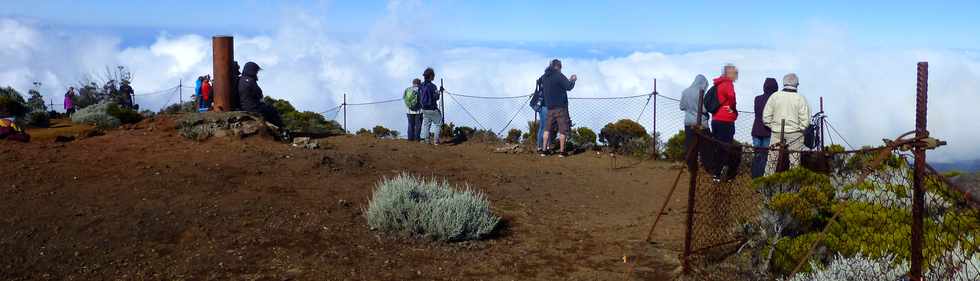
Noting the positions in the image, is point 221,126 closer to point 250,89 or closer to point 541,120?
point 250,89

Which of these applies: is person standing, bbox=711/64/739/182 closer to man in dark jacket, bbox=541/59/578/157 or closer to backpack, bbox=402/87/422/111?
man in dark jacket, bbox=541/59/578/157

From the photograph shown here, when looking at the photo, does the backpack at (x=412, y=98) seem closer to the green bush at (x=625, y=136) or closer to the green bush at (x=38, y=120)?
the green bush at (x=625, y=136)

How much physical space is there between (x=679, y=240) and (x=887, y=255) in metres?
2.30

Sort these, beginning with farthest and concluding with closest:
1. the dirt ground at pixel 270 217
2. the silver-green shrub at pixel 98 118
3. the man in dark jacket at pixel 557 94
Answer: the silver-green shrub at pixel 98 118
the man in dark jacket at pixel 557 94
the dirt ground at pixel 270 217

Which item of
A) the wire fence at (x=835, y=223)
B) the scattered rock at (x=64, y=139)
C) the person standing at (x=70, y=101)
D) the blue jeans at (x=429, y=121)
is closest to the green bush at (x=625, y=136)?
the blue jeans at (x=429, y=121)

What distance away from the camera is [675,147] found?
15.3 metres

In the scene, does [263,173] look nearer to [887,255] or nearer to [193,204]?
[193,204]

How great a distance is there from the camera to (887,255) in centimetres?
Answer: 579

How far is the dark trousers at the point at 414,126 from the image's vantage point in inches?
598

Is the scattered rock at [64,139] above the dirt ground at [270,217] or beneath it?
above

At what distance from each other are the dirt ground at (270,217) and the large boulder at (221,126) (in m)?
0.27

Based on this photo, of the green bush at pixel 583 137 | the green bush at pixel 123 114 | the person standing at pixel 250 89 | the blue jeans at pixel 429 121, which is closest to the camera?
the person standing at pixel 250 89

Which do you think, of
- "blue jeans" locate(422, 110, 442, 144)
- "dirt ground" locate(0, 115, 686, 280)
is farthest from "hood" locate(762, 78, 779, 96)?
"blue jeans" locate(422, 110, 442, 144)

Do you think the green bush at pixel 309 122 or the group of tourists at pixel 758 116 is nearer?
the group of tourists at pixel 758 116
